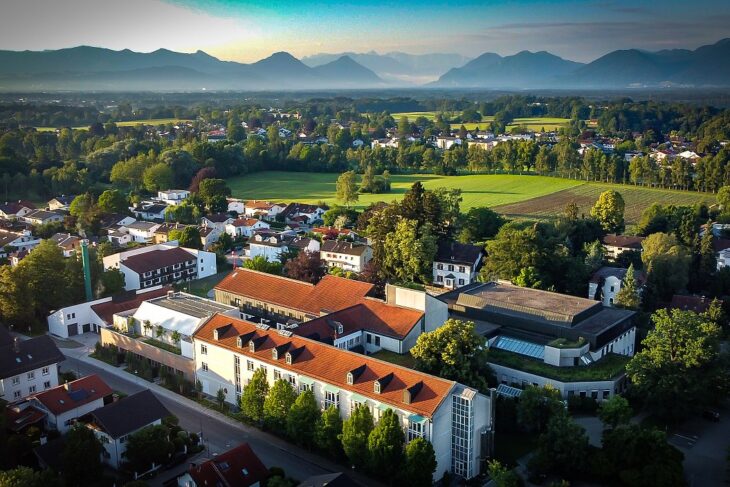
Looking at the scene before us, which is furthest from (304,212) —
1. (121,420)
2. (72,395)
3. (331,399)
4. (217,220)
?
(121,420)

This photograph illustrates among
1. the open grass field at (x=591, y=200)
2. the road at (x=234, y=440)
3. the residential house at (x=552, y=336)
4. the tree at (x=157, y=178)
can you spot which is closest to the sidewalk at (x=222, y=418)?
the road at (x=234, y=440)

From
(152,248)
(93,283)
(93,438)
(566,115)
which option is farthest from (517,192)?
(566,115)

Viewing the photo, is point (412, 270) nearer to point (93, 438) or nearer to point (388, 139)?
point (93, 438)

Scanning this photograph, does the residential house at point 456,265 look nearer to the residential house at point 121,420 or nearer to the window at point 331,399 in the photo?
the window at point 331,399

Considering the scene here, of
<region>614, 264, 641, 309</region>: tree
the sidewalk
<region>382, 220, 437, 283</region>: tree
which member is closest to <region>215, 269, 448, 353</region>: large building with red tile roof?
the sidewalk

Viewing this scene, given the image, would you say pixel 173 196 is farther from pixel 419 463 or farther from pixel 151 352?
pixel 419 463

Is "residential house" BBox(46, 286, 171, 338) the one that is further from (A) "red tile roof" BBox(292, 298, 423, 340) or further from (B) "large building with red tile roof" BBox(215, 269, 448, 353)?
(A) "red tile roof" BBox(292, 298, 423, 340)
